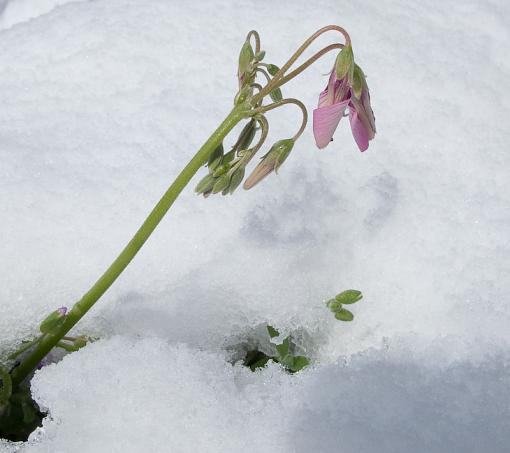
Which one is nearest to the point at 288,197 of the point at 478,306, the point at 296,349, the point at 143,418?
the point at 296,349

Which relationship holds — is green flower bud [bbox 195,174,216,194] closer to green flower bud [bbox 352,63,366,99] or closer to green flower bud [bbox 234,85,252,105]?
green flower bud [bbox 234,85,252,105]

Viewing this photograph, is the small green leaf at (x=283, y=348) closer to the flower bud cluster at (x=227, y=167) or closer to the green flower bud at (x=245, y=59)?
the flower bud cluster at (x=227, y=167)

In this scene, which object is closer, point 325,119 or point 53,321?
point 325,119

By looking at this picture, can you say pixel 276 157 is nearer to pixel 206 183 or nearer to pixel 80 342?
pixel 206 183

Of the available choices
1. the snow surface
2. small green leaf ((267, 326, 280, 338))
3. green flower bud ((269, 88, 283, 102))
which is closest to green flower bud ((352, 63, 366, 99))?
green flower bud ((269, 88, 283, 102))

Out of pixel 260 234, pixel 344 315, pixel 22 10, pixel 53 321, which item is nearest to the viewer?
pixel 53 321

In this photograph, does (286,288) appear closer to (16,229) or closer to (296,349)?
(296,349)

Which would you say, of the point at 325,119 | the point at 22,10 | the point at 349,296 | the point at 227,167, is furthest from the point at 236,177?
the point at 22,10
